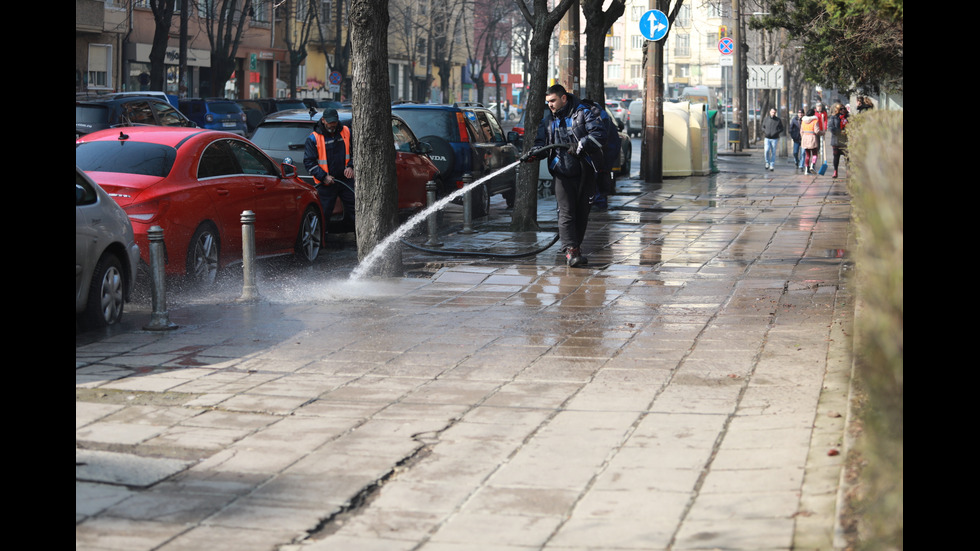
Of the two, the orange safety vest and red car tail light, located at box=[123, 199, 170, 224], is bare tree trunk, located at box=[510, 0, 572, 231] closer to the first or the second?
the orange safety vest

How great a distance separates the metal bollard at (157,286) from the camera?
359 inches

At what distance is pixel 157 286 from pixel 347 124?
707 centimetres

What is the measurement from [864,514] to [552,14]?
12.3 m

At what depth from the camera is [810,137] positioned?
29.5m

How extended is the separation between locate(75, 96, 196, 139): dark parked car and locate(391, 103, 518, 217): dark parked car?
6.16 m

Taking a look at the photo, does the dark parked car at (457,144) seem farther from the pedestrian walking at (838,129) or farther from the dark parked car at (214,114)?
the dark parked car at (214,114)

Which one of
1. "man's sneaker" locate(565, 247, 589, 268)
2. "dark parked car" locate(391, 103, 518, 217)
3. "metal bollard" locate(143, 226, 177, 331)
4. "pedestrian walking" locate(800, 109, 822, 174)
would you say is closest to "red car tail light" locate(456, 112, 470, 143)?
"dark parked car" locate(391, 103, 518, 217)

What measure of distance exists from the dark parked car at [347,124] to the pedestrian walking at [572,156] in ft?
9.81

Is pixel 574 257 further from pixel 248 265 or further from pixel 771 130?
pixel 771 130

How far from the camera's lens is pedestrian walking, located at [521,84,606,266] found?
12.4 meters
